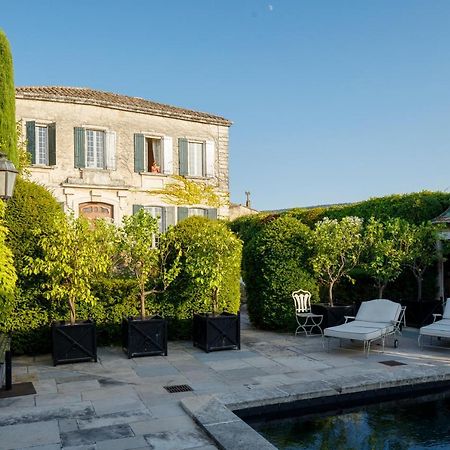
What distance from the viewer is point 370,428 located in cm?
543

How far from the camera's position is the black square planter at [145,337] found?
327 inches

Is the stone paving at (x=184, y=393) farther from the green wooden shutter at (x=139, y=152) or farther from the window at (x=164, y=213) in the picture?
the green wooden shutter at (x=139, y=152)

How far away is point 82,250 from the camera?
8102mm

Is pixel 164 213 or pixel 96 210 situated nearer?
pixel 96 210

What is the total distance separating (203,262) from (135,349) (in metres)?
1.92

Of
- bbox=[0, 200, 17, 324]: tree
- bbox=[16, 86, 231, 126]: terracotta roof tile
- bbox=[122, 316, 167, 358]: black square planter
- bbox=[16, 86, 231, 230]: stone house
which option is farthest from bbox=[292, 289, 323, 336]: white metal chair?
bbox=[16, 86, 231, 126]: terracotta roof tile

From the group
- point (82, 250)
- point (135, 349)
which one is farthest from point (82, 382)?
point (82, 250)

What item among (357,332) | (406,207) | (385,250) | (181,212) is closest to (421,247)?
(385,250)

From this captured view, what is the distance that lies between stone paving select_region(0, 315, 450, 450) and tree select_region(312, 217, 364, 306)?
5.84 ft

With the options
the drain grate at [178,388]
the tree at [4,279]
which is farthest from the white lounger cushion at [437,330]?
the tree at [4,279]

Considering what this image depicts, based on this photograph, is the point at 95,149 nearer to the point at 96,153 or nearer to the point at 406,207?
the point at 96,153

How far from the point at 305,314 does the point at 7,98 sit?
7.69 metres

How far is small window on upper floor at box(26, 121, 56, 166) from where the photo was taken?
18.0 m

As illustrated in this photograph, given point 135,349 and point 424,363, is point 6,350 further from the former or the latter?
point 424,363
